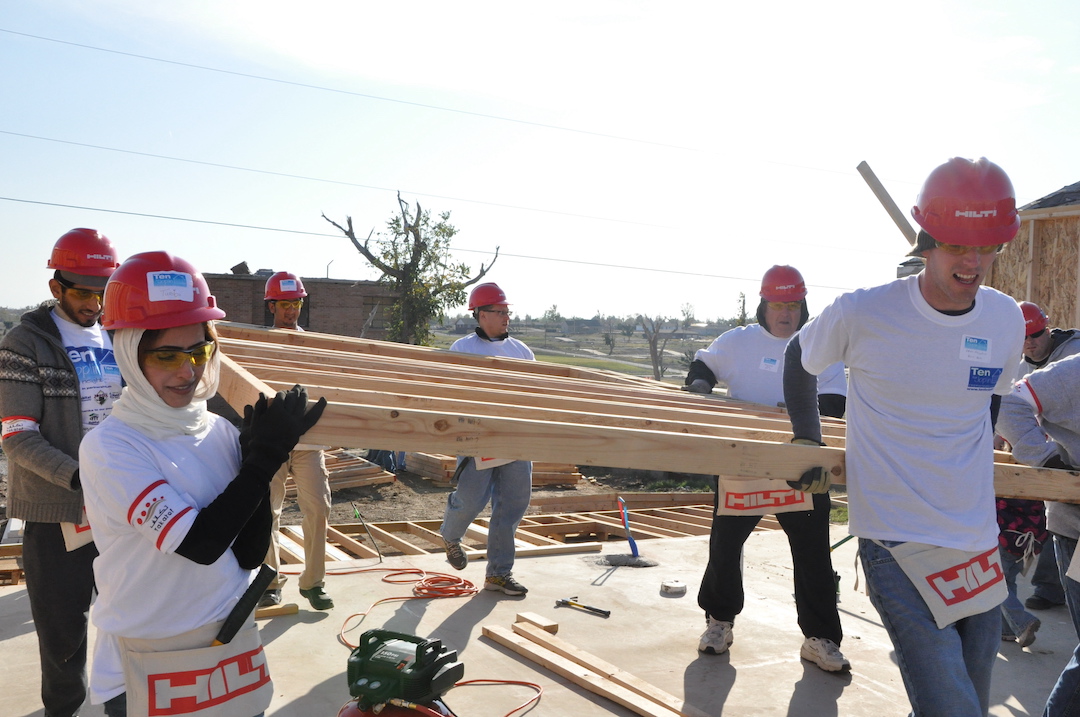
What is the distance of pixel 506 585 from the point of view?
6.07 meters

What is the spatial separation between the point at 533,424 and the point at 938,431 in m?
1.30

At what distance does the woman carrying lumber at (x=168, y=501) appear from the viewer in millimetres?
2211

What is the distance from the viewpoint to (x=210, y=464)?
95.9 inches

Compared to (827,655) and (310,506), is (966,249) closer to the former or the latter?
(827,655)

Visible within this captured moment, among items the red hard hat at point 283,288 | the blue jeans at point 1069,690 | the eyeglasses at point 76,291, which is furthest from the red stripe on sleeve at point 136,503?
the red hard hat at point 283,288

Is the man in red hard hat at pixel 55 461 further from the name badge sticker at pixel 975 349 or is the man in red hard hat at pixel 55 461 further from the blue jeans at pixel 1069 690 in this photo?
the blue jeans at pixel 1069 690

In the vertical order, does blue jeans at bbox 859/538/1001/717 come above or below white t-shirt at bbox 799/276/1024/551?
below

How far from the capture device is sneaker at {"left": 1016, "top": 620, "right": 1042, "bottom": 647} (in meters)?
5.22

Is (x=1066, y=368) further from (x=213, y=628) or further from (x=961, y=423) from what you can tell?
(x=213, y=628)

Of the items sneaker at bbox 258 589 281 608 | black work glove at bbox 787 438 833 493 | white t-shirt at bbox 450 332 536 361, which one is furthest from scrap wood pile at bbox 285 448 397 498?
black work glove at bbox 787 438 833 493

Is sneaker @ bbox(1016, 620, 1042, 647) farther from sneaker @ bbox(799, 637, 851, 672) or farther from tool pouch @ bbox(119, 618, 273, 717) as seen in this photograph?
tool pouch @ bbox(119, 618, 273, 717)

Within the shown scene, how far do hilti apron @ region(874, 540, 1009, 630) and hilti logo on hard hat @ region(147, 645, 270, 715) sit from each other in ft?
6.60

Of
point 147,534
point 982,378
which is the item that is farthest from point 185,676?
point 982,378

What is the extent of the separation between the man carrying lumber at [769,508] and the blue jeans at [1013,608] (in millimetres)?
1122
